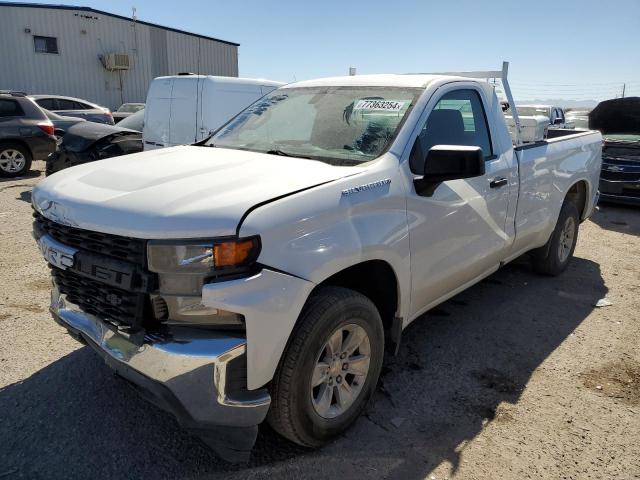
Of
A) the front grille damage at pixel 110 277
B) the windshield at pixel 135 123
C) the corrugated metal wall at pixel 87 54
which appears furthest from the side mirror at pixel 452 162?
the corrugated metal wall at pixel 87 54

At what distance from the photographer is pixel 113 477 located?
246 cm

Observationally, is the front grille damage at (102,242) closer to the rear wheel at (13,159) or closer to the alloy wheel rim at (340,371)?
the alloy wheel rim at (340,371)

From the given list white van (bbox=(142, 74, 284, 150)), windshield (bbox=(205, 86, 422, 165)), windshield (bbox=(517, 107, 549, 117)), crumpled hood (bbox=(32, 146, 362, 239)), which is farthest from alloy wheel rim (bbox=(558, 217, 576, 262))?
windshield (bbox=(517, 107, 549, 117))

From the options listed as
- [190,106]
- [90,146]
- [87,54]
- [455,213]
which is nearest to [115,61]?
[87,54]

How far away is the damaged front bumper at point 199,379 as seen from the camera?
2.11 meters

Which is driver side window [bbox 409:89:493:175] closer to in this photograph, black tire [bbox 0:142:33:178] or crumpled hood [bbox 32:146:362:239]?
crumpled hood [bbox 32:146:362:239]

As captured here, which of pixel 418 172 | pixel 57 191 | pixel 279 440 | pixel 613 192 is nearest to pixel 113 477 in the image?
pixel 279 440

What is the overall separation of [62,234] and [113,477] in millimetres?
1201

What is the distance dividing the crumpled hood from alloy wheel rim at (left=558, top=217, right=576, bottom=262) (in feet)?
11.6

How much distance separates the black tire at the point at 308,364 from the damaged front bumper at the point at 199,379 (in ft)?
0.49

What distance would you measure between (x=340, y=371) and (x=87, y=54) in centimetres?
2912

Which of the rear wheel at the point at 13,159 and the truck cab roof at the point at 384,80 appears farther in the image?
the rear wheel at the point at 13,159

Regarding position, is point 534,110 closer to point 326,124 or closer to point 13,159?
point 326,124

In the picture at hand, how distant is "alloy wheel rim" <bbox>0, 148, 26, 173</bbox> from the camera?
10.9 meters
